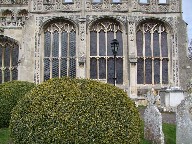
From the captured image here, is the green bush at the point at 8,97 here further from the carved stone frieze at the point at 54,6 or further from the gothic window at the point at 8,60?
the gothic window at the point at 8,60

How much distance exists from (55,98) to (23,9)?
99.0 ft

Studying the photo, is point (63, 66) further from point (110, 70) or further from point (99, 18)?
point (99, 18)

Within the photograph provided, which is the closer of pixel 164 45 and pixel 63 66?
pixel 63 66

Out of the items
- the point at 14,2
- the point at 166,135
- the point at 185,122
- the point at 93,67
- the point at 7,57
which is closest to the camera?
the point at 185,122

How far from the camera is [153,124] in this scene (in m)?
11.5

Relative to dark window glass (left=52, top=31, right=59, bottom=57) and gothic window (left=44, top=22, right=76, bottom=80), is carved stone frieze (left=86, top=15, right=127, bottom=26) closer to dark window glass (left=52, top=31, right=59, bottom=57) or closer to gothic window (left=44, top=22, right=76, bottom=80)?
gothic window (left=44, top=22, right=76, bottom=80)

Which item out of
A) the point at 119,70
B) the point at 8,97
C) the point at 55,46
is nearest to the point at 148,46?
the point at 119,70

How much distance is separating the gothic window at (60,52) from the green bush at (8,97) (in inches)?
475

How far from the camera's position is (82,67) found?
25.4m

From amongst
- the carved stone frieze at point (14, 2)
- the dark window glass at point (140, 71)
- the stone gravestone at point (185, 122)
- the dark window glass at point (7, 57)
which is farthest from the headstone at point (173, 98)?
the carved stone frieze at point (14, 2)

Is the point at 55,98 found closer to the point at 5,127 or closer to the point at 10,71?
the point at 5,127

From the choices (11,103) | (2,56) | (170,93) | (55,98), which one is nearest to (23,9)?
(2,56)

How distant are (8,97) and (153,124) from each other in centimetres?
528

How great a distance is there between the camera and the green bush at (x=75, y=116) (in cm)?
786
